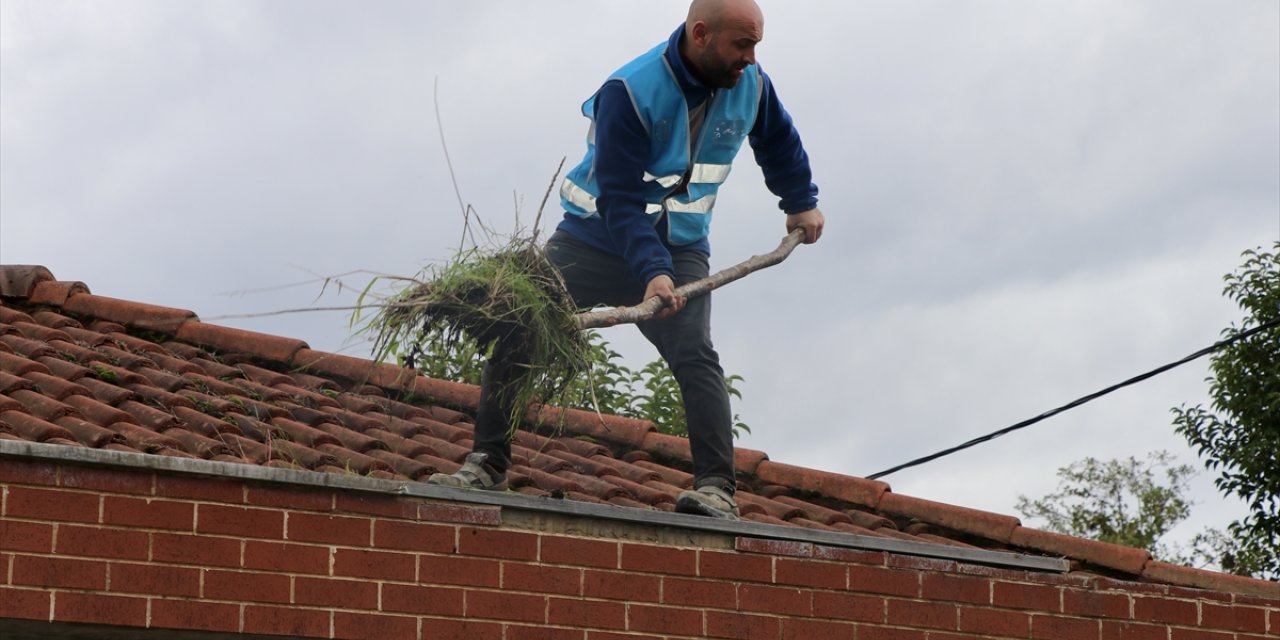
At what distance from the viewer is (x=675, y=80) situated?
501 cm

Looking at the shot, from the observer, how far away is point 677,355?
522 cm

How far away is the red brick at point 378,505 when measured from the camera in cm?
478

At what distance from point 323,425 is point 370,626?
161 centimetres

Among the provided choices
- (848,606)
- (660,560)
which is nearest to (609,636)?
(660,560)

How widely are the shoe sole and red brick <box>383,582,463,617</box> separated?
0.87m

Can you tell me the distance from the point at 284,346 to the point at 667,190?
2.90 m

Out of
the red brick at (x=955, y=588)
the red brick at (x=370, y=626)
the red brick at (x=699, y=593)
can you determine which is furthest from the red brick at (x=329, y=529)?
the red brick at (x=955, y=588)

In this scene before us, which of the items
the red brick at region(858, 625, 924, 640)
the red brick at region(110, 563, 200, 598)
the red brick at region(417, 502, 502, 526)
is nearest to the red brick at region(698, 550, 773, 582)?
the red brick at region(858, 625, 924, 640)

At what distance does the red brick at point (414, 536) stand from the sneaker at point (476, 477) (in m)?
0.22

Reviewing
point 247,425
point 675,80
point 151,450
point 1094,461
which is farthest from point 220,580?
point 1094,461

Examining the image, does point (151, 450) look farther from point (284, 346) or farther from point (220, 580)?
point (284, 346)

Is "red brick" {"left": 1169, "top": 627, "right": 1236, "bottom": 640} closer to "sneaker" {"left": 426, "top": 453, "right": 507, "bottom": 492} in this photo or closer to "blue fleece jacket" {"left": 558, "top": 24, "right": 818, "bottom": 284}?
"blue fleece jacket" {"left": 558, "top": 24, "right": 818, "bottom": 284}

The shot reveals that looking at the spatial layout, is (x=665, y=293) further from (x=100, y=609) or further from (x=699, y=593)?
(x=100, y=609)

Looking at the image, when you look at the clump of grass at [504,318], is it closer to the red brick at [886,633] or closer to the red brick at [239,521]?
the red brick at [239,521]
